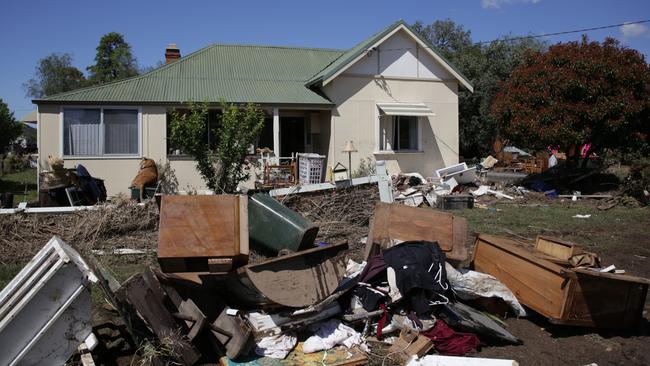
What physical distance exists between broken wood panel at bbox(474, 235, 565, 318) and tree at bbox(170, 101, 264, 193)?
19.4 feet

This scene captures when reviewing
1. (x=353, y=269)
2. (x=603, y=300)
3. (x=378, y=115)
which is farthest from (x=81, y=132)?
(x=603, y=300)

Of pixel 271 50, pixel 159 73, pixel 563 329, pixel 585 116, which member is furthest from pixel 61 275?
pixel 271 50

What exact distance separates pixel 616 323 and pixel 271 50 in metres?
16.1

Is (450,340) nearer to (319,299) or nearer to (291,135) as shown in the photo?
(319,299)

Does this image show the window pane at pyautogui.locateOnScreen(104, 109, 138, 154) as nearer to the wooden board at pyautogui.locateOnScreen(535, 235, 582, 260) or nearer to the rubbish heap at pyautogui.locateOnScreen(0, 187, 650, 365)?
the rubbish heap at pyautogui.locateOnScreen(0, 187, 650, 365)

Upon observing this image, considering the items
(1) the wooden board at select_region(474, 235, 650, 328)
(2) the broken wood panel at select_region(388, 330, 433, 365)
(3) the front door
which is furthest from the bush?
(1) the wooden board at select_region(474, 235, 650, 328)

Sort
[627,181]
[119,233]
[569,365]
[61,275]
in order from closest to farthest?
[61,275] < [569,365] < [119,233] < [627,181]

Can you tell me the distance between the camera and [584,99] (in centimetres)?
1518

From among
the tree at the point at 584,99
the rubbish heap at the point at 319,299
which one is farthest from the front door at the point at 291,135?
the rubbish heap at the point at 319,299

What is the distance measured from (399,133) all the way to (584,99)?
5755 millimetres

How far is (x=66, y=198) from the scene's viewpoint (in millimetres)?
10312

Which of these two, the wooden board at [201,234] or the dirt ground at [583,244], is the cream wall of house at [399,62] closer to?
the dirt ground at [583,244]

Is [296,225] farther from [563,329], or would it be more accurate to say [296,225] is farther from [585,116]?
[585,116]

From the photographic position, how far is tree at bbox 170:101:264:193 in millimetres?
10492
